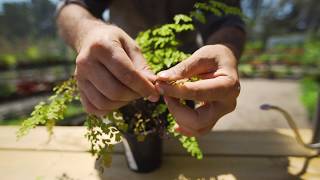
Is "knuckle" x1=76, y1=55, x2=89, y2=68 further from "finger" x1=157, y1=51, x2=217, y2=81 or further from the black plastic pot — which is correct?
the black plastic pot

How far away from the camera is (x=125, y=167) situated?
2.56ft

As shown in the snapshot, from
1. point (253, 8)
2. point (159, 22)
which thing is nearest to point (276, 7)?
point (253, 8)

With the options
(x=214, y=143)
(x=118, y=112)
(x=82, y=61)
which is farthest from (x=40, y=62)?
(x=82, y=61)

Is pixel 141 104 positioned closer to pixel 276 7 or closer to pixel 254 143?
pixel 254 143

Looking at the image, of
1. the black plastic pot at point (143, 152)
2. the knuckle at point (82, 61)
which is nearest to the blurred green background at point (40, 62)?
the black plastic pot at point (143, 152)

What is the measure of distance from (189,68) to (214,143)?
43cm

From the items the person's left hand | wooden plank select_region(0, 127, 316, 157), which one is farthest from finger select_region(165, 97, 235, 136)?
wooden plank select_region(0, 127, 316, 157)

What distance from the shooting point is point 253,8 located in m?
12.2

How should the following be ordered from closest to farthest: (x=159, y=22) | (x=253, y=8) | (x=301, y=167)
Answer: (x=301, y=167)
(x=159, y=22)
(x=253, y=8)

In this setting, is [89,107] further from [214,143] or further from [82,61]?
[214,143]

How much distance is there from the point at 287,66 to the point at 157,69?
11.2 m

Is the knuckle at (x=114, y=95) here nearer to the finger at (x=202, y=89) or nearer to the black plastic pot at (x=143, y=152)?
the finger at (x=202, y=89)

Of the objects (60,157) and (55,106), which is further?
(60,157)

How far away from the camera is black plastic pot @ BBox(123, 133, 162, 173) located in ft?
2.40
